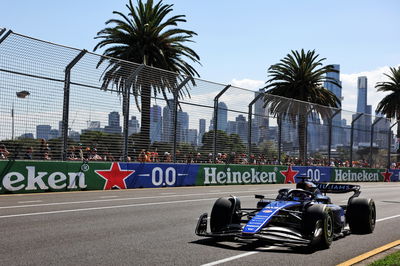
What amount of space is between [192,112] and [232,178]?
14.4ft

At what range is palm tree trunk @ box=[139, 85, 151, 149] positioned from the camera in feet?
61.0

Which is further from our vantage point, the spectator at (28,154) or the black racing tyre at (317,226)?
the spectator at (28,154)

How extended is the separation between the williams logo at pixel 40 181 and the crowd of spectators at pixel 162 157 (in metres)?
0.53

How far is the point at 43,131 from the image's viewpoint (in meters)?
15.3

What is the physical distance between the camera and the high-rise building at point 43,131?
15130 mm

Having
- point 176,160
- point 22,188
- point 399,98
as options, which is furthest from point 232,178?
point 399,98

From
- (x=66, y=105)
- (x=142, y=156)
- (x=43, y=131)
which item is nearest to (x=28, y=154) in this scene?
(x=43, y=131)

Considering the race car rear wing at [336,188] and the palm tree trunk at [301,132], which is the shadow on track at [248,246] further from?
the palm tree trunk at [301,132]

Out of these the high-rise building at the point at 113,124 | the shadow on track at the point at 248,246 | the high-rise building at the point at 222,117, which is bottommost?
the shadow on track at the point at 248,246

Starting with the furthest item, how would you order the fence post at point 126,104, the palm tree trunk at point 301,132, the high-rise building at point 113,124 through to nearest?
the palm tree trunk at point 301,132
the fence post at point 126,104
the high-rise building at point 113,124

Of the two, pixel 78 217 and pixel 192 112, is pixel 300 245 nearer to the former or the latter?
pixel 78 217

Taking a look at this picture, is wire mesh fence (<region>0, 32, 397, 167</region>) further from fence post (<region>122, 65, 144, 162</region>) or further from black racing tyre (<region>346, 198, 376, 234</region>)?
black racing tyre (<region>346, 198, 376, 234</region>)

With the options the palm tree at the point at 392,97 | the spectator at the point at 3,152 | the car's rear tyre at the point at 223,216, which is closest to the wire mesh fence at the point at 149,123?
the spectator at the point at 3,152

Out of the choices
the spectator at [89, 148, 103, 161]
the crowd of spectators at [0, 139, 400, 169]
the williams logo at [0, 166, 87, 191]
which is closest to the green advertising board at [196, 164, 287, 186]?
the crowd of spectators at [0, 139, 400, 169]
